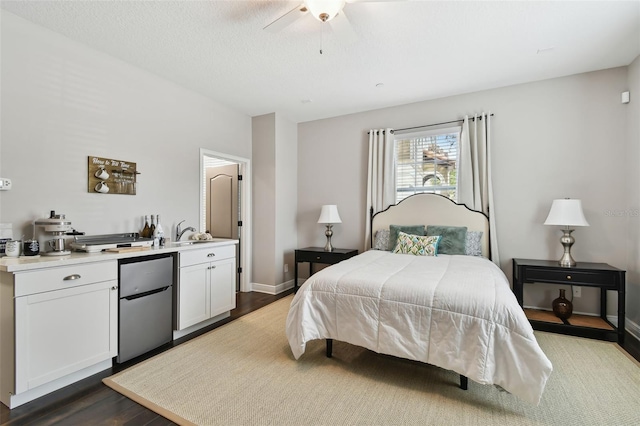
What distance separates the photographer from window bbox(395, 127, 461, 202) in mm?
4094

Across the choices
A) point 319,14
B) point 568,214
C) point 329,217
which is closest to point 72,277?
point 319,14

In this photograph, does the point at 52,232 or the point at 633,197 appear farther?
the point at 633,197

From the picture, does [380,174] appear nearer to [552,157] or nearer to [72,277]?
[552,157]

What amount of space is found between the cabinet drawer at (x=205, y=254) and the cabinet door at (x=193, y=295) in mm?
53

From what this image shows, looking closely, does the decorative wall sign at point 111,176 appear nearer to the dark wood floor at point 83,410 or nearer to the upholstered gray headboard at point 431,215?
the dark wood floor at point 83,410

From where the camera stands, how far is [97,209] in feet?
9.37

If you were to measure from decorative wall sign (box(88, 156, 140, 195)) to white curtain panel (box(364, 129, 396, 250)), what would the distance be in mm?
3005

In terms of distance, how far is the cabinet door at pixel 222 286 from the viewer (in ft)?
10.7

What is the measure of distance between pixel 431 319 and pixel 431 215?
2.26 meters

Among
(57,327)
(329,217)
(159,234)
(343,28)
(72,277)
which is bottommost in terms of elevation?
(57,327)

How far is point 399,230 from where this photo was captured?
13.2ft

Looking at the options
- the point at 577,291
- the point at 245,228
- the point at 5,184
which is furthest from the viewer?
the point at 245,228

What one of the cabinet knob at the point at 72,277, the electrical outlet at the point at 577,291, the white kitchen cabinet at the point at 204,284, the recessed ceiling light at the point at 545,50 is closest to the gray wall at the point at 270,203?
the white kitchen cabinet at the point at 204,284

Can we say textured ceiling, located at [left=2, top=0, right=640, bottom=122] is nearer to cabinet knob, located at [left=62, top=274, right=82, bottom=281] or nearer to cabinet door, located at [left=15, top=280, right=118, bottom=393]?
cabinet knob, located at [left=62, top=274, right=82, bottom=281]
